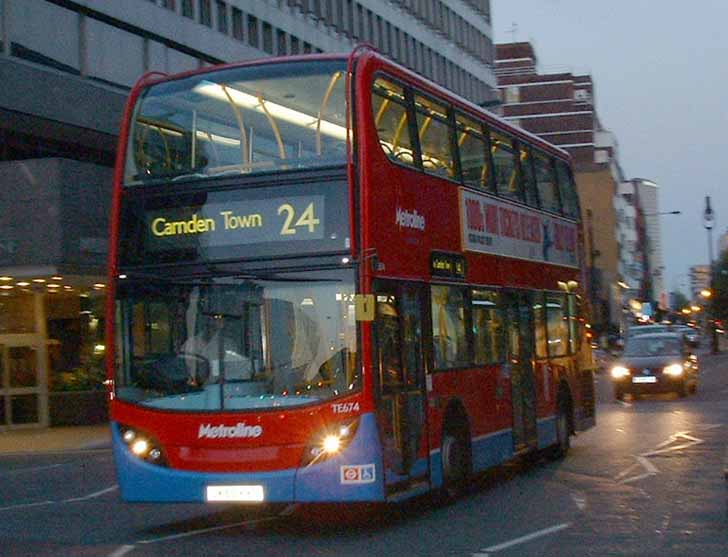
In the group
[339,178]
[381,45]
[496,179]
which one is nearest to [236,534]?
[339,178]

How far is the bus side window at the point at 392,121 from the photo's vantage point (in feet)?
43.1

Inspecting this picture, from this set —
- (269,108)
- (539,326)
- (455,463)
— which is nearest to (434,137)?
(269,108)

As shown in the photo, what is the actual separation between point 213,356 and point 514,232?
5907 millimetres

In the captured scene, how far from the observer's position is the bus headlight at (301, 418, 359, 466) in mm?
12211

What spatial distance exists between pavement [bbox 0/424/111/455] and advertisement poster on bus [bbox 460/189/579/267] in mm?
11729

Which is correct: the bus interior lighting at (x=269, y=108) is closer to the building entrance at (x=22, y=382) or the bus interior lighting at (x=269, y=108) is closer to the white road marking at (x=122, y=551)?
the white road marking at (x=122, y=551)

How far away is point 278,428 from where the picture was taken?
12.3 m

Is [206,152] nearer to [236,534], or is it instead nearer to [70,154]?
[236,534]

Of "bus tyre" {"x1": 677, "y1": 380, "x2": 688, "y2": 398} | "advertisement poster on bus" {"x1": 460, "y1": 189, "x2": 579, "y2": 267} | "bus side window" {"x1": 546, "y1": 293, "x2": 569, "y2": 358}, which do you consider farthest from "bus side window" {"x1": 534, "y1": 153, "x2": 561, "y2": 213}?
"bus tyre" {"x1": 677, "y1": 380, "x2": 688, "y2": 398}

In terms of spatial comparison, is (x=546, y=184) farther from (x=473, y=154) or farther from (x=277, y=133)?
(x=277, y=133)

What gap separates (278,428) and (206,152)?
276 cm

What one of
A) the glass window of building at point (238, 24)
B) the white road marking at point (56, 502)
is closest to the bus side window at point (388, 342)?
the white road marking at point (56, 502)

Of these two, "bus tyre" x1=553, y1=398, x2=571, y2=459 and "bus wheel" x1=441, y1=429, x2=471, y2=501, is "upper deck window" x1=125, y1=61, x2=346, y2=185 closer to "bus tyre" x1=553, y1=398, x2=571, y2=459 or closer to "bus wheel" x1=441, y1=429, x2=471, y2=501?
"bus wheel" x1=441, y1=429, x2=471, y2=501

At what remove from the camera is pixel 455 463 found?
581 inches
